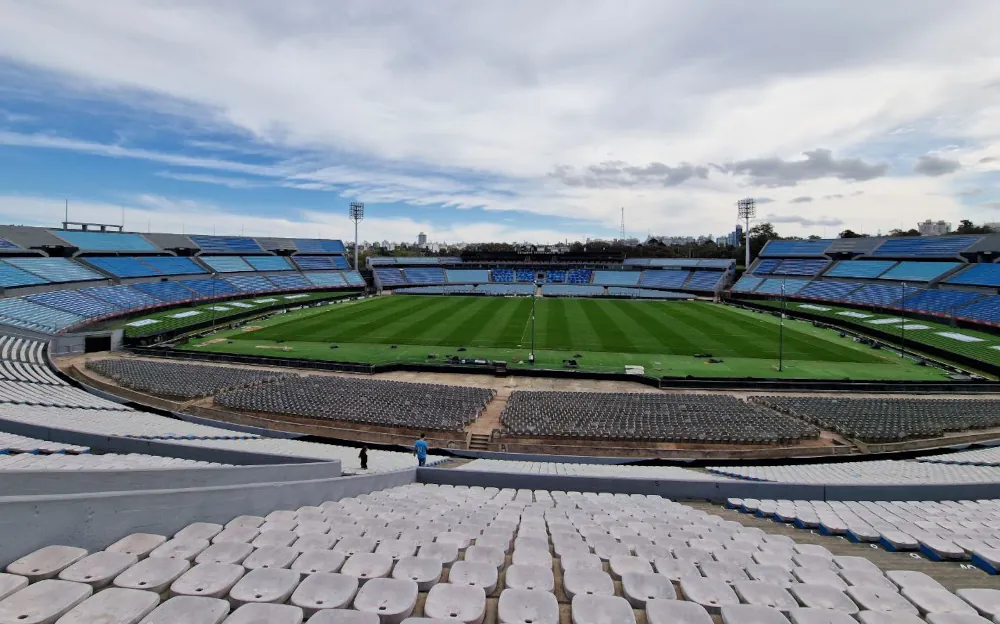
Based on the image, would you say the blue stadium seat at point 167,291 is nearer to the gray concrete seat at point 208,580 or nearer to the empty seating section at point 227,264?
the empty seating section at point 227,264

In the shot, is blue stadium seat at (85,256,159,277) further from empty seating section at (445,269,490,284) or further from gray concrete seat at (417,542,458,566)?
gray concrete seat at (417,542,458,566)

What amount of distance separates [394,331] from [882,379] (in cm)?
4130

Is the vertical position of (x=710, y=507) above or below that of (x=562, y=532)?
below

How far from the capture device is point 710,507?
11477 millimetres

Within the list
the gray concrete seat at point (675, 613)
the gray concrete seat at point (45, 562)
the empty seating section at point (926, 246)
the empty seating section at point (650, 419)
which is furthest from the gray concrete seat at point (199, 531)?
the empty seating section at point (926, 246)

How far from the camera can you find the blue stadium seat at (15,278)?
1965 inches

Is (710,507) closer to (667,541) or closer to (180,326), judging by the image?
(667,541)

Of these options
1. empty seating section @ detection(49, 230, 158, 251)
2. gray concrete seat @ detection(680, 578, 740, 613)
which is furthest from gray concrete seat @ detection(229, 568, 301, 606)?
empty seating section @ detection(49, 230, 158, 251)

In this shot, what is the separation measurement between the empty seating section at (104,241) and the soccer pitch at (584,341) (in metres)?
31.2

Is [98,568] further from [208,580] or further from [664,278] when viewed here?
[664,278]

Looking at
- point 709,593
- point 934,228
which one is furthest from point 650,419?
point 934,228

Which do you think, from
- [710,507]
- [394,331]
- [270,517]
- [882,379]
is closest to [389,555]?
[270,517]

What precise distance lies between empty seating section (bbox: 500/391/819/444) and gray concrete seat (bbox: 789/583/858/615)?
17.6 metres

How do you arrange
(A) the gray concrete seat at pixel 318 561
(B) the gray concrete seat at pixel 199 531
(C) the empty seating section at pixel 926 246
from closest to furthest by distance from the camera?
(A) the gray concrete seat at pixel 318 561
(B) the gray concrete seat at pixel 199 531
(C) the empty seating section at pixel 926 246
